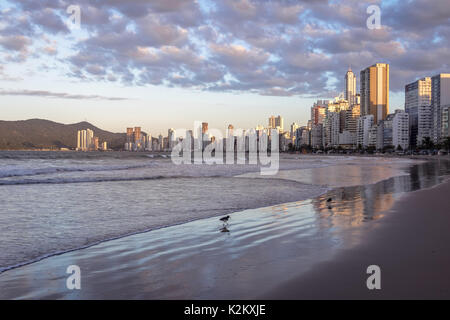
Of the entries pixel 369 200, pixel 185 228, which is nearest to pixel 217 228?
pixel 185 228

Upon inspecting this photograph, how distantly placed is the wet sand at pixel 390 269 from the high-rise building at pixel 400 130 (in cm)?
19407

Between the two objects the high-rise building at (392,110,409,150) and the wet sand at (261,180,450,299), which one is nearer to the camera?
the wet sand at (261,180,450,299)

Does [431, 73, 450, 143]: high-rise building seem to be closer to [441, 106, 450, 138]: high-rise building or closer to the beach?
[441, 106, 450, 138]: high-rise building

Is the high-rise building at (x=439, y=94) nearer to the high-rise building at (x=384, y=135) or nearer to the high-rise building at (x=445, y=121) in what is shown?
the high-rise building at (x=445, y=121)

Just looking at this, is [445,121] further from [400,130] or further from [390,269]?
[390,269]

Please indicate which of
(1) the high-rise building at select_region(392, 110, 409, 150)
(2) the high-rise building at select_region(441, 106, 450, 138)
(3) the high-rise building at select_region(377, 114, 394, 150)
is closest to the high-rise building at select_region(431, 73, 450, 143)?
(2) the high-rise building at select_region(441, 106, 450, 138)

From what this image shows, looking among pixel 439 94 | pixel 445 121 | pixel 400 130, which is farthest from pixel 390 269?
pixel 439 94

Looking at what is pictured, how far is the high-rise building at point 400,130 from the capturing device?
18588 cm

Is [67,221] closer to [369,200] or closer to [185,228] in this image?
[185,228]

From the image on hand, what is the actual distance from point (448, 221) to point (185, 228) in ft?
20.2

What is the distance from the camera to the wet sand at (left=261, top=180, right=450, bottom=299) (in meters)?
4.34

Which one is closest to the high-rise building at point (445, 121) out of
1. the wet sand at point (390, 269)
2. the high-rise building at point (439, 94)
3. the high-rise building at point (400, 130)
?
the high-rise building at point (439, 94)

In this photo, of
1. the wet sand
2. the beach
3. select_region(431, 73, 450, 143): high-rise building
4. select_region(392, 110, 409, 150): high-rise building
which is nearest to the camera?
the wet sand

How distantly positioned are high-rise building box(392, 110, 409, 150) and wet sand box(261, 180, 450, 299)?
19407 centimetres
